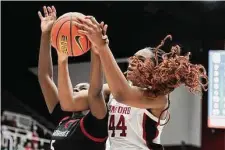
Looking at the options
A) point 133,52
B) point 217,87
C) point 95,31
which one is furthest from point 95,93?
point 133,52

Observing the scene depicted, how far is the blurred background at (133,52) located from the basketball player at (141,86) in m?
2.79

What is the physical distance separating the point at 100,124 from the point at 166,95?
12.2 inches

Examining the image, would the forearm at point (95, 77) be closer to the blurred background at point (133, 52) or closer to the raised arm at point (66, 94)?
the raised arm at point (66, 94)

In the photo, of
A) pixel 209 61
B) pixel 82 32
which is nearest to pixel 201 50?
pixel 209 61

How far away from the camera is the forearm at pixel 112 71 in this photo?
180cm

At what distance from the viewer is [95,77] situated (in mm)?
2049

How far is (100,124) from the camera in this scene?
212 cm

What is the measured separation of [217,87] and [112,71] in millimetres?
3217

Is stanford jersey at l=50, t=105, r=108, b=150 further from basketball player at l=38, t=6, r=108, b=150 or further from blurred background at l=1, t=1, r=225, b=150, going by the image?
blurred background at l=1, t=1, r=225, b=150

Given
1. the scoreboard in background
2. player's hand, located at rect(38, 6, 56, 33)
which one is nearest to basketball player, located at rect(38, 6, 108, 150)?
player's hand, located at rect(38, 6, 56, 33)

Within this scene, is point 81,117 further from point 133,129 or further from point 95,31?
point 95,31

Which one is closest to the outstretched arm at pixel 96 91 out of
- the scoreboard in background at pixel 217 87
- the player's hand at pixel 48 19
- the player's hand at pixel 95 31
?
the player's hand at pixel 95 31

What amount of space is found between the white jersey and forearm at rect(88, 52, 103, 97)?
0.15 m

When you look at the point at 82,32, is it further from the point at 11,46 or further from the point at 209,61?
the point at 11,46
